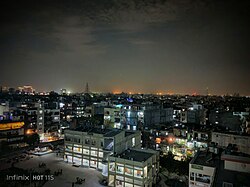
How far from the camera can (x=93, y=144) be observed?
2716 cm

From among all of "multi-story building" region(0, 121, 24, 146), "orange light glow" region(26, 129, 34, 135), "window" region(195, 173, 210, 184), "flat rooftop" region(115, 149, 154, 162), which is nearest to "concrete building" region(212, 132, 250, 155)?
"flat rooftop" region(115, 149, 154, 162)

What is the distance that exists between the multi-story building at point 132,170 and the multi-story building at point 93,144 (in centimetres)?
386

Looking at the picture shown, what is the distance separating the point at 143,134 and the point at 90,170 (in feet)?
38.5

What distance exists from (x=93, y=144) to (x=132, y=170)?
8.31 metres

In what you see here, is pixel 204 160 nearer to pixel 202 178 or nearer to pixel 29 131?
pixel 202 178

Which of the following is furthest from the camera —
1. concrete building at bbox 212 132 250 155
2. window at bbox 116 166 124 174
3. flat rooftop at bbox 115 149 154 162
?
concrete building at bbox 212 132 250 155

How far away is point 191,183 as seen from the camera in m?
16.5

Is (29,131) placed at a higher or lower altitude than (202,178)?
lower

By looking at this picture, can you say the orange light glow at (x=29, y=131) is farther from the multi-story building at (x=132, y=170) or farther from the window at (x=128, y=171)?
the window at (x=128, y=171)

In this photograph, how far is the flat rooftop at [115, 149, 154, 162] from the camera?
2144 cm

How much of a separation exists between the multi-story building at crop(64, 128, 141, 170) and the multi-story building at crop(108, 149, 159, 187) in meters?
3.86

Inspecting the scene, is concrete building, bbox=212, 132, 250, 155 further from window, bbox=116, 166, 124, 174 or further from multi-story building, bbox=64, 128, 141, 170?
window, bbox=116, 166, 124, 174

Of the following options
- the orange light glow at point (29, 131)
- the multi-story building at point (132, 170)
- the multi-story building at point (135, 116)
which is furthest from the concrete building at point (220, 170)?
the orange light glow at point (29, 131)

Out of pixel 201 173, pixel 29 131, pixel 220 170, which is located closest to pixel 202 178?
pixel 201 173
